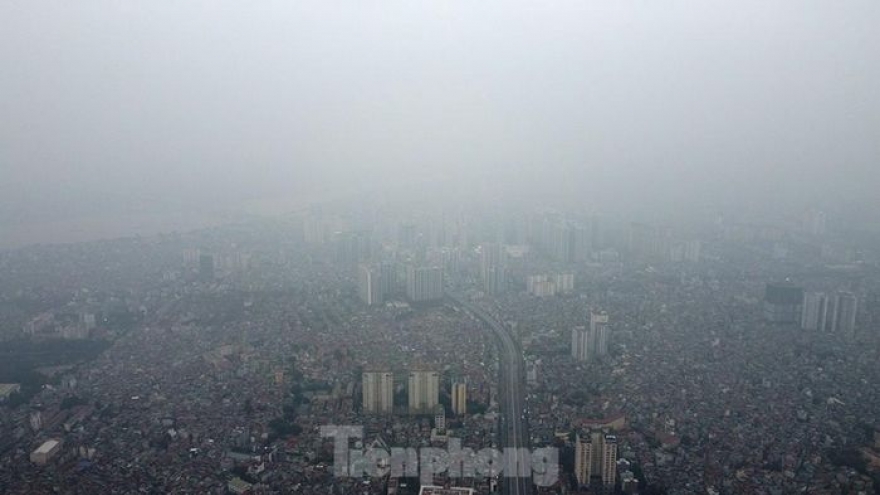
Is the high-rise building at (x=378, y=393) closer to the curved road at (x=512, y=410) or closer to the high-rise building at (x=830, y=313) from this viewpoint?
the curved road at (x=512, y=410)

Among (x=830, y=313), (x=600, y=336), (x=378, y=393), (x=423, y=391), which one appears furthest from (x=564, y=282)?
(x=378, y=393)

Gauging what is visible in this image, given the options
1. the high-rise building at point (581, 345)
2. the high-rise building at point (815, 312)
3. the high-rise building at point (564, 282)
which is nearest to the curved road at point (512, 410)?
the high-rise building at point (581, 345)

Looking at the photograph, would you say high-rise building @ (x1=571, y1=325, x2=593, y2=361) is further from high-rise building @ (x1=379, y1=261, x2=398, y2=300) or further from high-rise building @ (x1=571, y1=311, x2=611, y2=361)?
high-rise building @ (x1=379, y1=261, x2=398, y2=300)

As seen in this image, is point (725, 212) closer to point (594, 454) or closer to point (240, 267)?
point (240, 267)

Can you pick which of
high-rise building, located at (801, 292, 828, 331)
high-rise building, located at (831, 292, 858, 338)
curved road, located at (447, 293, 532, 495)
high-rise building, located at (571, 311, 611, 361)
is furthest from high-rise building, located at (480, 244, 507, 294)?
high-rise building, located at (831, 292, 858, 338)

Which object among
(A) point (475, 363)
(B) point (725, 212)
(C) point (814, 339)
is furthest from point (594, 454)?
(B) point (725, 212)

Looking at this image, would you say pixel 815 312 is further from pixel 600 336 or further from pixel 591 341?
pixel 591 341
